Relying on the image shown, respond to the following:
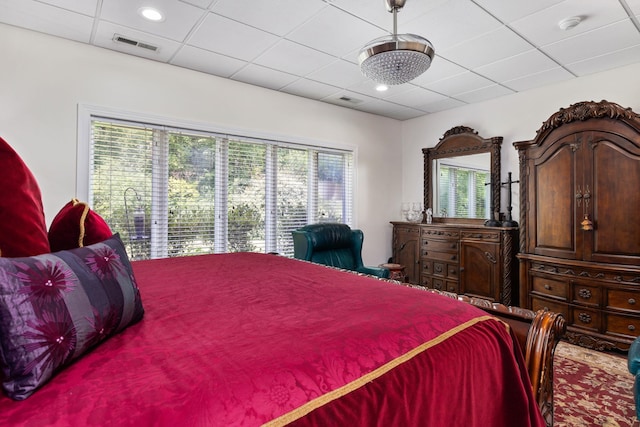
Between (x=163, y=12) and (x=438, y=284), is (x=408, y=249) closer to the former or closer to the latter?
(x=438, y=284)

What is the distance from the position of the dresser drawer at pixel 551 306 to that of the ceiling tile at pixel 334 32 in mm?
3082

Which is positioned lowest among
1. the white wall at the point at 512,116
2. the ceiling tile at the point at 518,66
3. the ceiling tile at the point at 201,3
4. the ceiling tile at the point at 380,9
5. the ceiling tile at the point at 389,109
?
the white wall at the point at 512,116

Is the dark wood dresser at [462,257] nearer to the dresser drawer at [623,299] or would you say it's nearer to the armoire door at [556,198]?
the armoire door at [556,198]

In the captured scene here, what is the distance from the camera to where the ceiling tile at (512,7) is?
7.52 feet

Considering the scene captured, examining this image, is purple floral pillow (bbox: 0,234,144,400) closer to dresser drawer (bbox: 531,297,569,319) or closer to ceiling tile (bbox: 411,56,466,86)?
ceiling tile (bbox: 411,56,466,86)

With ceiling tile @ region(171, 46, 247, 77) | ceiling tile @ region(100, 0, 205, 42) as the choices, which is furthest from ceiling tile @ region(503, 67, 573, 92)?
ceiling tile @ region(100, 0, 205, 42)

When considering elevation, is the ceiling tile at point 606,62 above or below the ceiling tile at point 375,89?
below

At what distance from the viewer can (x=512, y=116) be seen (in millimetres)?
4105

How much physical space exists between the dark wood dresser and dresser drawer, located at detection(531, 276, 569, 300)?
1.05 ft

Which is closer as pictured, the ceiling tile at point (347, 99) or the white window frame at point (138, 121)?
the white window frame at point (138, 121)

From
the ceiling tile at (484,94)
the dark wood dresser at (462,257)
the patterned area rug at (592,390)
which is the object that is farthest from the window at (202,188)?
the patterned area rug at (592,390)

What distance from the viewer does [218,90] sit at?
360 centimetres

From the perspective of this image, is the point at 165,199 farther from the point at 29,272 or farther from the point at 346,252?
the point at 29,272

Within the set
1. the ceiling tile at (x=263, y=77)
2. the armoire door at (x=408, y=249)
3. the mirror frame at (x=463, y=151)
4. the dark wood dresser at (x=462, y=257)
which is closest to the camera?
the ceiling tile at (x=263, y=77)
